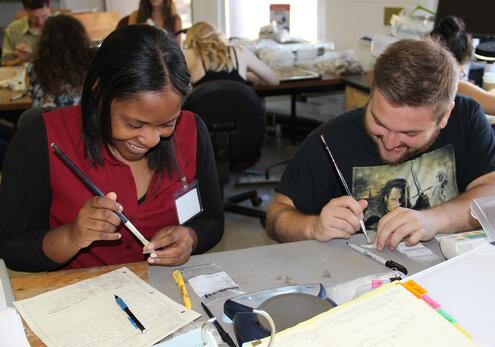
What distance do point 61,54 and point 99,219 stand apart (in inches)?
64.1

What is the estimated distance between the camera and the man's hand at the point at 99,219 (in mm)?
1099

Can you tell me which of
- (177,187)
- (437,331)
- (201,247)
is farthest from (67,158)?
(437,331)

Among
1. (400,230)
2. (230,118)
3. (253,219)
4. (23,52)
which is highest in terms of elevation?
(23,52)

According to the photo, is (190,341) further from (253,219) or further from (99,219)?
(253,219)

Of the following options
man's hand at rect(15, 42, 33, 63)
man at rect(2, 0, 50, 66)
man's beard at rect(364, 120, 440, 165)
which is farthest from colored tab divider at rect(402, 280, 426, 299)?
man at rect(2, 0, 50, 66)

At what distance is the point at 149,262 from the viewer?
1160mm

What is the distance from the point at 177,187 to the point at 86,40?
4.74ft

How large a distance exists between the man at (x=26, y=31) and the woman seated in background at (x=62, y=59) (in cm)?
142

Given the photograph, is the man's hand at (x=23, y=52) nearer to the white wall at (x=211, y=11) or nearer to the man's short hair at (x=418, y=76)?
the white wall at (x=211, y=11)

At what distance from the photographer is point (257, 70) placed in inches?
122

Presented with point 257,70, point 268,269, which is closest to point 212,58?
point 257,70

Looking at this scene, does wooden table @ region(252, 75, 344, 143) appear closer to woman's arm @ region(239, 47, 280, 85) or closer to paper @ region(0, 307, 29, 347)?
woman's arm @ region(239, 47, 280, 85)

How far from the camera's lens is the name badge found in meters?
1.38

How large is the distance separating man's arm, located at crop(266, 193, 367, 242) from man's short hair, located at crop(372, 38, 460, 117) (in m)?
0.27
